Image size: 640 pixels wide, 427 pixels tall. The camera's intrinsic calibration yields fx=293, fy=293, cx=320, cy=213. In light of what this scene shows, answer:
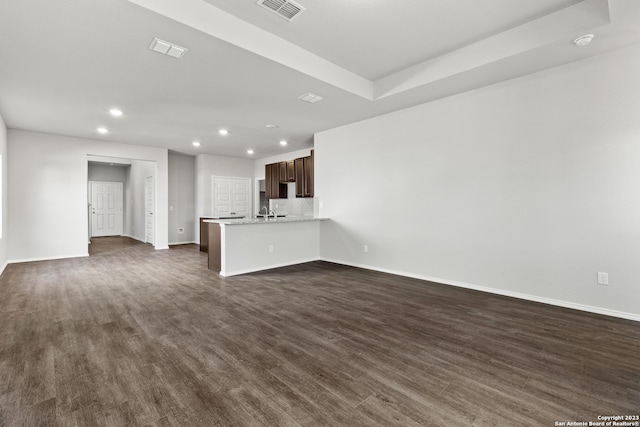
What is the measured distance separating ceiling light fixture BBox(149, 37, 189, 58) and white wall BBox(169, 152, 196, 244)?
6.45 meters

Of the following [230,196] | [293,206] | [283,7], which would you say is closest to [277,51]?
[283,7]

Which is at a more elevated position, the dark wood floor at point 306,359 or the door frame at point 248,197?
the door frame at point 248,197

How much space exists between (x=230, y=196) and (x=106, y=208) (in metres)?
5.53

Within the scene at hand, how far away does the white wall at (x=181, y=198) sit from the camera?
9016mm

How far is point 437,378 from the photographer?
2.02 meters

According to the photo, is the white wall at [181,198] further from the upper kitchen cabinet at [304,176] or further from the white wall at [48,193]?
the upper kitchen cabinet at [304,176]

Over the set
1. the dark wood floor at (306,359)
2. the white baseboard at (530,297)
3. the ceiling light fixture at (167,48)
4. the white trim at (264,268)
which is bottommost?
the dark wood floor at (306,359)

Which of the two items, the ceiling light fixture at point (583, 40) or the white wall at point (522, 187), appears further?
the white wall at point (522, 187)

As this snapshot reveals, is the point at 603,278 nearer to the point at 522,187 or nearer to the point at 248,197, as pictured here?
the point at 522,187

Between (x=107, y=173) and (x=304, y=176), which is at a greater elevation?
(x=107, y=173)

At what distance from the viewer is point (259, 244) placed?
5422 millimetres

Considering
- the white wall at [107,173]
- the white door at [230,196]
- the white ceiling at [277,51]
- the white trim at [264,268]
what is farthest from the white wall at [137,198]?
the white trim at [264,268]

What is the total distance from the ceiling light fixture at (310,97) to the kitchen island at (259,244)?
7.44ft

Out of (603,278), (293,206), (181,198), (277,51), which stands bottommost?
(603,278)
